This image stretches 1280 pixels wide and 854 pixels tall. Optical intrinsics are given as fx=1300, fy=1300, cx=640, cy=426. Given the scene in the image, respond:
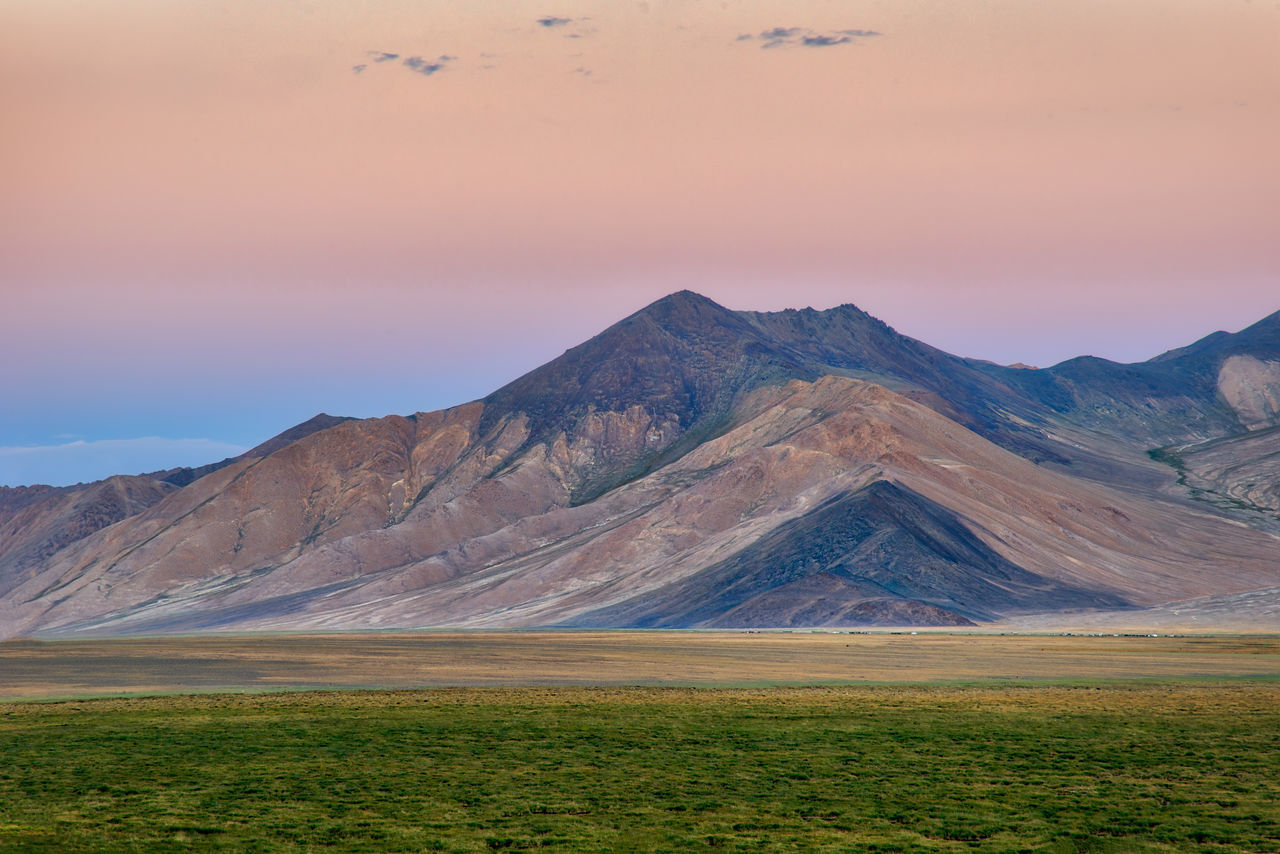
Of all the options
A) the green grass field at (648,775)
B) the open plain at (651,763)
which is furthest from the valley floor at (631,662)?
the green grass field at (648,775)

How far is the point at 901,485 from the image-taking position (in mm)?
183250

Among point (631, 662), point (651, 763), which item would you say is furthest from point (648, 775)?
point (631, 662)

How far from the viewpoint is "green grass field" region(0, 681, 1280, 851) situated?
24.9 m

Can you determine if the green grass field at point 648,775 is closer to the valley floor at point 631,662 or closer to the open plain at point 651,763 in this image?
the open plain at point 651,763

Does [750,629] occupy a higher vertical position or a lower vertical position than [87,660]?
lower

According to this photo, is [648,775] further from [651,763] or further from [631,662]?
[631,662]

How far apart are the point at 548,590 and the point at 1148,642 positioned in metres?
101

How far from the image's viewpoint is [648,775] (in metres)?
32.2

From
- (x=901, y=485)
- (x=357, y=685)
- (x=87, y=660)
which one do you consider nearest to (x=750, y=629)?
(x=901, y=485)

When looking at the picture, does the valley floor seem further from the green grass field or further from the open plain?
the green grass field

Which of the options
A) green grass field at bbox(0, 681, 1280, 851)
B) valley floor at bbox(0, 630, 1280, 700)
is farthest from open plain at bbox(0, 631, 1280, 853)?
valley floor at bbox(0, 630, 1280, 700)

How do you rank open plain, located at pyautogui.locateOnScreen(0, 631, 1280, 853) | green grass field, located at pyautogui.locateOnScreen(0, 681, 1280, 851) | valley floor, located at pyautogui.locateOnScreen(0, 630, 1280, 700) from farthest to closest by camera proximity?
valley floor, located at pyautogui.locateOnScreen(0, 630, 1280, 700)
open plain, located at pyautogui.locateOnScreen(0, 631, 1280, 853)
green grass field, located at pyautogui.locateOnScreen(0, 681, 1280, 851)

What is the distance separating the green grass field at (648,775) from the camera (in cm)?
2494

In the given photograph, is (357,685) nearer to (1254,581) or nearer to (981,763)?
(981,763)
